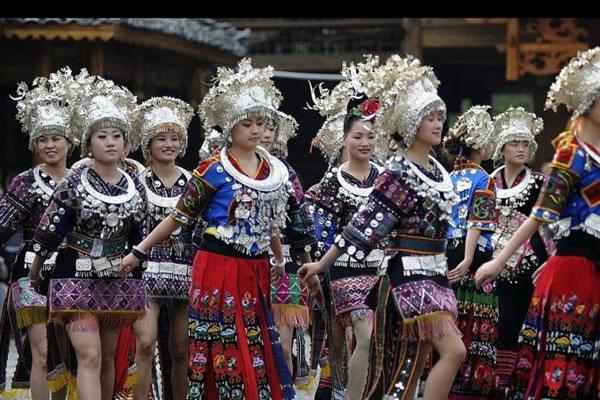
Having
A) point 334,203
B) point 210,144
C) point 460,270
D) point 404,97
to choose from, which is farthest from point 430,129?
point 210,144

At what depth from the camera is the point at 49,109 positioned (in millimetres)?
11023

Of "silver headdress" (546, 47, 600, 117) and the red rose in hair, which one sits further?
the red rose in hair

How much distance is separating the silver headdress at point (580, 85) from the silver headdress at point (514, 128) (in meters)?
2.98

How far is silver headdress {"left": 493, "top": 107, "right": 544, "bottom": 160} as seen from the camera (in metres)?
11.5

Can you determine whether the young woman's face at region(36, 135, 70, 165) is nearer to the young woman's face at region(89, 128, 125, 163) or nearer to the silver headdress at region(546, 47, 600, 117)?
the young woman's face at region(89, 128, 125, 163)

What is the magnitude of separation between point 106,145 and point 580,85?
3039 mm

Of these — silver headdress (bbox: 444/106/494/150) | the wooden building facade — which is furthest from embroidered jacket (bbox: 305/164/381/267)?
the wooden building facade

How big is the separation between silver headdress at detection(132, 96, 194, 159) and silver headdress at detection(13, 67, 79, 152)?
1.53 ft

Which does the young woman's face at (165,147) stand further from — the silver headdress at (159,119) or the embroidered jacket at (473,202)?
the embroidered jacket at (473,202)

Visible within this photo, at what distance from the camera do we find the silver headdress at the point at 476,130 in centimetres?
1133

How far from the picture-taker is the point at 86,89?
33.8 feet

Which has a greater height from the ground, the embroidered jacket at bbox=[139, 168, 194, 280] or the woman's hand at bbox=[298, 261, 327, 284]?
the embroidered jacket at bbox=[139, 168, 194, 280]

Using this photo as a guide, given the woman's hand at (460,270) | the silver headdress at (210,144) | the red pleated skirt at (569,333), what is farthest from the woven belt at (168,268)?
the red pleated skirt at (569,333)
